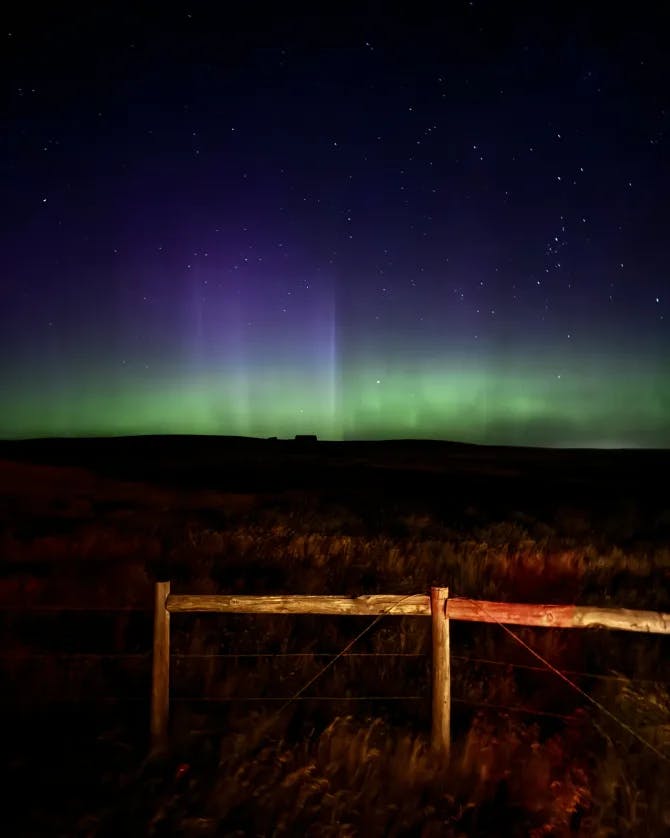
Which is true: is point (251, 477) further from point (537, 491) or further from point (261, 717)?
point (261, 717)

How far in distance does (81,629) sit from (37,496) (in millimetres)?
21197

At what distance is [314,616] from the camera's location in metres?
9.23

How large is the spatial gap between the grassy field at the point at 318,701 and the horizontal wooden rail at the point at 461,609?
101cm

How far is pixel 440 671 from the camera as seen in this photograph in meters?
5.35

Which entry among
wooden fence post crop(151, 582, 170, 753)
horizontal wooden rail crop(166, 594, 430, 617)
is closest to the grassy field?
wooden fence post crop(151, 582, 170, 753)

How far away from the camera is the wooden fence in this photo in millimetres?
5098

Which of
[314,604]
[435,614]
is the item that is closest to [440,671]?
[435,614]

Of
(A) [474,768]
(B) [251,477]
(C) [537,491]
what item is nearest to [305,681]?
(A) [474,768]

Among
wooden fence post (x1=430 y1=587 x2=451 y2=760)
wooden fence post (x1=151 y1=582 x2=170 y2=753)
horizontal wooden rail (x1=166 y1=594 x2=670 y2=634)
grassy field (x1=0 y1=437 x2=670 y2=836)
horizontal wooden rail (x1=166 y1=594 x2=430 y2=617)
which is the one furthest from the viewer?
wooden fence post (x1=151 y1=582 x2=170 y2=753)

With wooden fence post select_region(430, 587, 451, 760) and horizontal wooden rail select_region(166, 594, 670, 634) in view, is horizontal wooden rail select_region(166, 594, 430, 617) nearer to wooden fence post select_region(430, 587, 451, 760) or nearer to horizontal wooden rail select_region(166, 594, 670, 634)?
Answer: horizontal wooden rail select_region(166, 594, 670, 634)

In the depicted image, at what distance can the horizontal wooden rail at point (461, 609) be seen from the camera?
507 centimetres

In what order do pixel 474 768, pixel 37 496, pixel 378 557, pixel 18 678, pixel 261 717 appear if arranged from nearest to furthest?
pixel 474 768
pixel 261 717
pixel 18 678
pixel 378 557
pixel 37 496

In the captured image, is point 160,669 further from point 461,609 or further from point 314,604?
point 461,609

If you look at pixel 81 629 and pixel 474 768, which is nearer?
pixel 474 768
